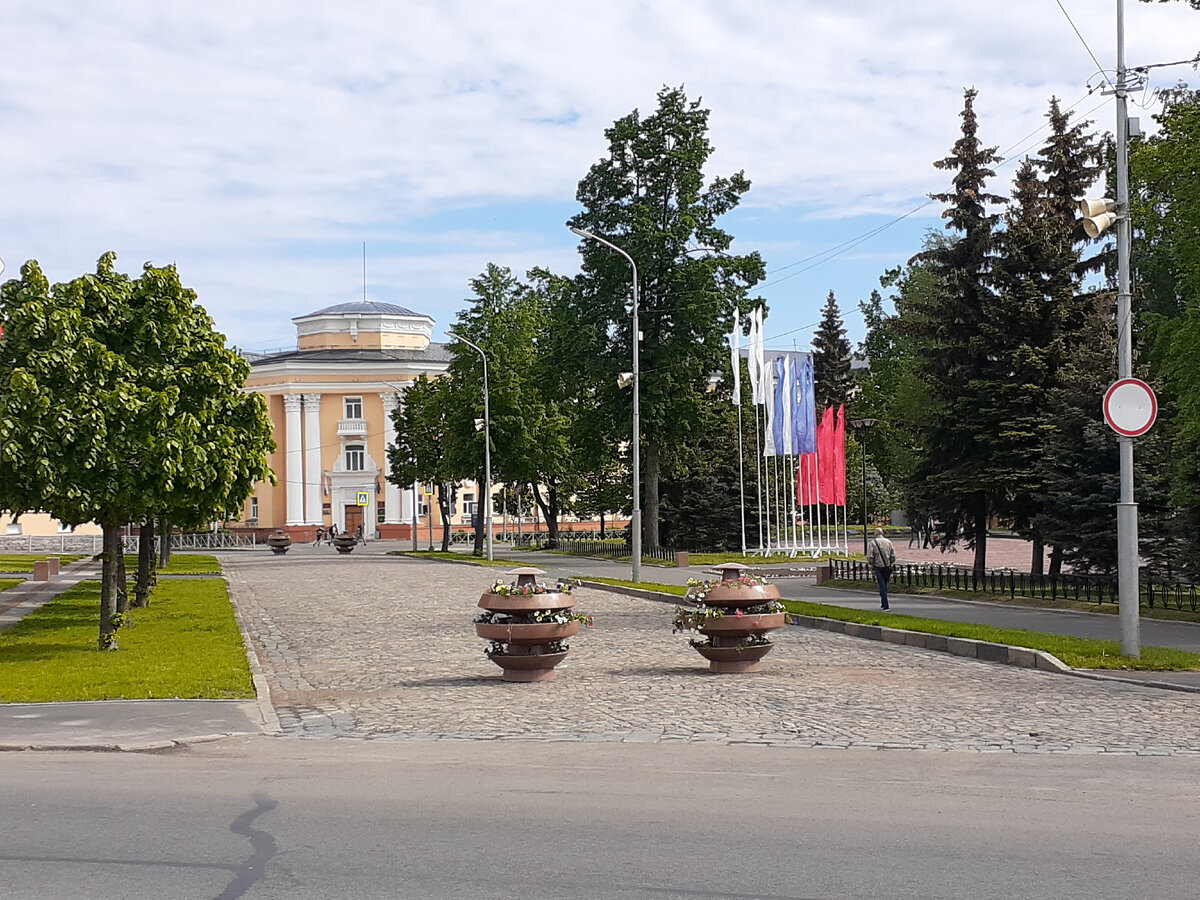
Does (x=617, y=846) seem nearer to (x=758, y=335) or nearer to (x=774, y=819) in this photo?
(x=774, y=819)

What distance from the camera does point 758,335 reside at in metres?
49.2

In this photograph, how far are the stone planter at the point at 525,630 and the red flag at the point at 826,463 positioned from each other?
3068 cm

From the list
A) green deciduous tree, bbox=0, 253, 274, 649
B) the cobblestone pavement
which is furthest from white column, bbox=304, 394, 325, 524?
green deciduous tree, bbox=0, 253, 274, 649

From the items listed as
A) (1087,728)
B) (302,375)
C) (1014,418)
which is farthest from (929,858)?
(302,375)

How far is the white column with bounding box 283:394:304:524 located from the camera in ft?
333

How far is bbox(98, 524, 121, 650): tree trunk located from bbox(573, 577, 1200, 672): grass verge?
37.0 feet

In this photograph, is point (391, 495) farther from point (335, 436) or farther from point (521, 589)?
point (521, 589)

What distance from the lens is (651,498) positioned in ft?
167

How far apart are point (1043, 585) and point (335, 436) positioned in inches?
3203

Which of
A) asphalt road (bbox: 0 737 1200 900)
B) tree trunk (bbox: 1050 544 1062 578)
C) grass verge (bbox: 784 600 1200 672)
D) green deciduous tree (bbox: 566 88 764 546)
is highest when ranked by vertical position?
green deciduous tree (bbox: 566 88 764 546)

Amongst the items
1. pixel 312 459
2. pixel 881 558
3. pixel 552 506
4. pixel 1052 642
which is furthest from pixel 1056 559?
pixel 312 459

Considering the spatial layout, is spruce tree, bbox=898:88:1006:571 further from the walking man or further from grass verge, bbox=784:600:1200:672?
grass verge, bbox=784:600:1200:672

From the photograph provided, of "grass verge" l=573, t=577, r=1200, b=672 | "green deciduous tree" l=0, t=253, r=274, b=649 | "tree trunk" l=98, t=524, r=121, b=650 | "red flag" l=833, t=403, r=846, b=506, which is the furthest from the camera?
"red flag" l=833, t=403, r=846, b=506

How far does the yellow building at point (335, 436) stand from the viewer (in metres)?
101
